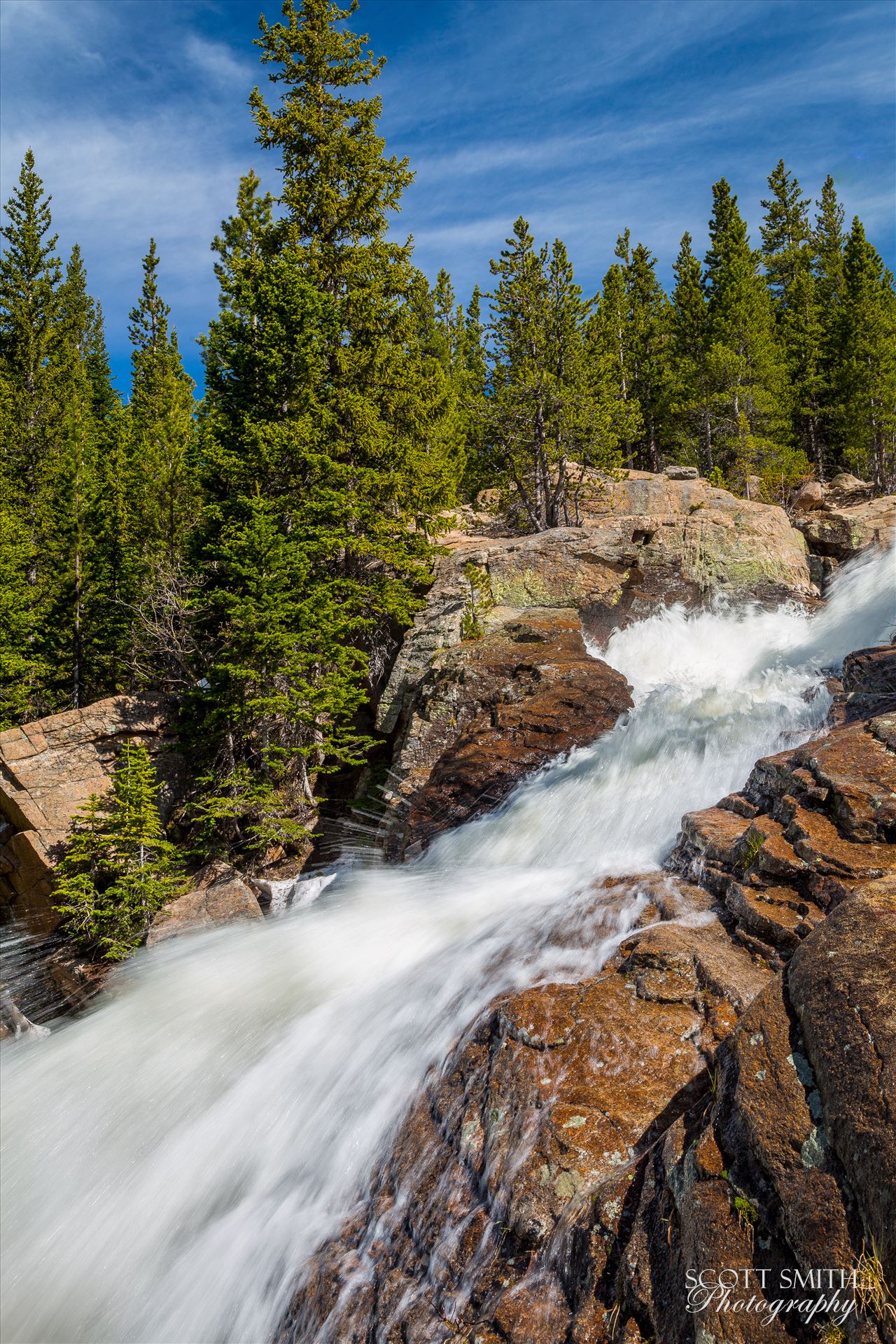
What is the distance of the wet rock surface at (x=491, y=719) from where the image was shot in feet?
40.7

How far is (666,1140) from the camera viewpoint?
3914mm

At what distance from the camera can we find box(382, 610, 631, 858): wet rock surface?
12.4 m

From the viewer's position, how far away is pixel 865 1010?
11.4 feet

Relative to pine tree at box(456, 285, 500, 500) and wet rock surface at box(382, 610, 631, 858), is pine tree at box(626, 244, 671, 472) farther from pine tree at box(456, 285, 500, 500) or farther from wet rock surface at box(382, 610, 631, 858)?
wet rock surface at box(382, 610, 631, 858)

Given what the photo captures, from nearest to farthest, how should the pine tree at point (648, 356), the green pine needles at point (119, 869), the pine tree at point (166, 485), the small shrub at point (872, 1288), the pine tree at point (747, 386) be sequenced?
the small shrub at point (872, 1288)
the green pine needles at point (119, 869)
the pine tree at point (166, 485)
the pine tree at point (747, 386)
the pine tree at point (648, 356)

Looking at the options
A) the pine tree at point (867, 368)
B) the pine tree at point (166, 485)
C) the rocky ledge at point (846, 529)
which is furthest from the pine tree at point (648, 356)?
the pine tree at point (166, 485)

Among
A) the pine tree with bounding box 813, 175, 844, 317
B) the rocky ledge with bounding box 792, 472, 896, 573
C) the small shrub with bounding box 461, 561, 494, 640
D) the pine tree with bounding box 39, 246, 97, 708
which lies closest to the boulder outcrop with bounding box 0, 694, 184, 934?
the pine tree with bounding box 39, 246, 97, 708

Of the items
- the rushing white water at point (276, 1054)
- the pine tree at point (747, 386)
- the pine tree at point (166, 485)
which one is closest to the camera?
the rushing white water at point (276, 1054)

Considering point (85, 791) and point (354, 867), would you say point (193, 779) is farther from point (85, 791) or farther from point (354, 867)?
point (354, 867)

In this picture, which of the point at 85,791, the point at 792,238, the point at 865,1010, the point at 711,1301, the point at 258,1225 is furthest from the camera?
the point at 792,238

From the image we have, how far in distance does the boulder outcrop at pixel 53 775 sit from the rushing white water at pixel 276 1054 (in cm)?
638

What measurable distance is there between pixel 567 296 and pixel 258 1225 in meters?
25.6

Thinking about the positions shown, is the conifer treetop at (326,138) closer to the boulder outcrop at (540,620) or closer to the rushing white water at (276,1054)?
the boulder outcrop at (540,620)

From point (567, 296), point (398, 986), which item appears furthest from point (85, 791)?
point (567, 296)
